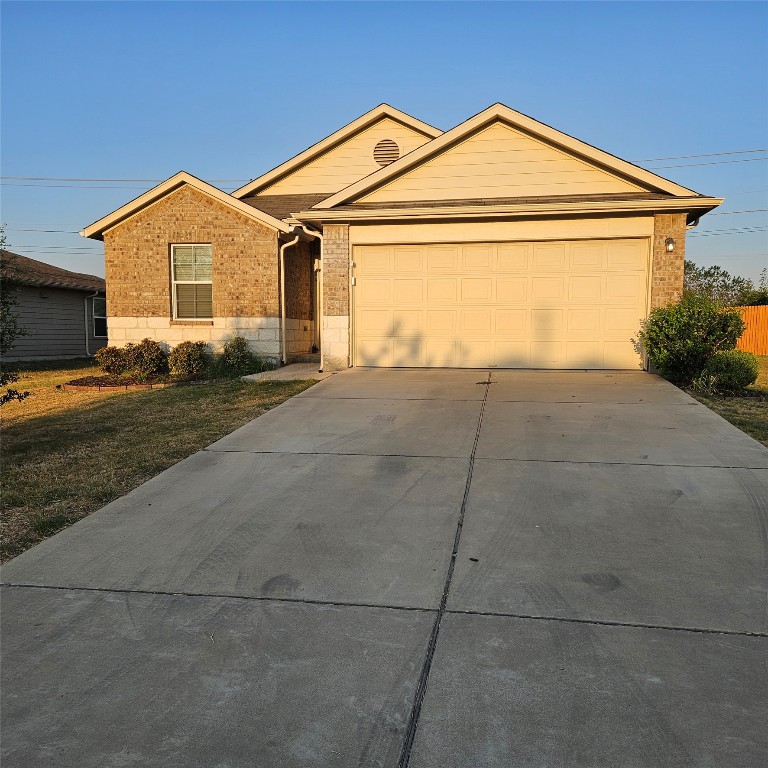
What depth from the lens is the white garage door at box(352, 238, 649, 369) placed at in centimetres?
1186

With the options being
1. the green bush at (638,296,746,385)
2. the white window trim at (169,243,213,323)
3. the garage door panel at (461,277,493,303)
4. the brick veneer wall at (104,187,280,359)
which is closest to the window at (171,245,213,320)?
the white window trim at (169,243,213,323)

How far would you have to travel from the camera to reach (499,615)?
3.25 meters

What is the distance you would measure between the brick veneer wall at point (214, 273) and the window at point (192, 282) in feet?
0.59

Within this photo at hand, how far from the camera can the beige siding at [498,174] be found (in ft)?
40.1

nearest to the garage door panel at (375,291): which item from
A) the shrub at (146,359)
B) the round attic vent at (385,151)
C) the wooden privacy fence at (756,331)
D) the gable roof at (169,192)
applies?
the gable roof at (169,192)

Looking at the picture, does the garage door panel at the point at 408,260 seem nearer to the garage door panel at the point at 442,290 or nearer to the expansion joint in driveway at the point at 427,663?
the garage door panel at the point at 442,290

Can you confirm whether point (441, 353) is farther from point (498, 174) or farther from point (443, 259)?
point (498, 174)

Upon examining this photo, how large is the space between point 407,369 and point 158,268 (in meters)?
6.89

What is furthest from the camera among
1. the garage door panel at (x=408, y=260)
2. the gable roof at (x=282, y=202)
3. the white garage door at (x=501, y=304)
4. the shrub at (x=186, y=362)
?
the gable roof at (x=282, y=202)

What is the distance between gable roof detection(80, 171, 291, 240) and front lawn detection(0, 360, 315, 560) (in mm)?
4112

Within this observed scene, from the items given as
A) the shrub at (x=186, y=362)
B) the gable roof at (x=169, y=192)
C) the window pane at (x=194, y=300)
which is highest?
the gable roof at (x=169, y=192)

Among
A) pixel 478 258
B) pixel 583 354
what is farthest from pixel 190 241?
pixel 583 354

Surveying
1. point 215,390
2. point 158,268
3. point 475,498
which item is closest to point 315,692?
point 475,498

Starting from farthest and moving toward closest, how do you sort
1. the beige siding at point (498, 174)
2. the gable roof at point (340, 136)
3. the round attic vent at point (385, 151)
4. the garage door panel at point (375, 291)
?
the round attic vent at point (385, 151), the gable roof at point (340, 136), the garage door panel at point (375, 291), the beige siding at point (498, 174)
